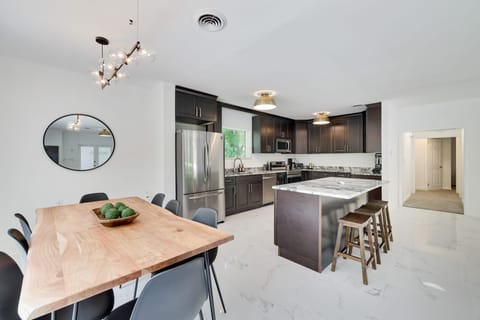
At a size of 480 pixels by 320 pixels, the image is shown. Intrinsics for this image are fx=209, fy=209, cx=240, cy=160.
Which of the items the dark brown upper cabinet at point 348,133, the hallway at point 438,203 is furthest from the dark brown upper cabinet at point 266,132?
the hallway at point 438,203

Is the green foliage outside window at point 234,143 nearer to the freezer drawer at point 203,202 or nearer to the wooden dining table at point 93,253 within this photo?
the freezer drawer at point 203,202

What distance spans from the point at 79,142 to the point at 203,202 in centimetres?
216

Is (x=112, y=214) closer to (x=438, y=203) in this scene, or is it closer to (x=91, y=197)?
(x=91, y=197)

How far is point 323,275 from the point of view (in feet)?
7.72

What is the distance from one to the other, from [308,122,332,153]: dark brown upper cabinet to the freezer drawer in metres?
3.67

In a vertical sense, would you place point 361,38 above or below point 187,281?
above

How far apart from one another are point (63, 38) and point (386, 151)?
5.92 meters

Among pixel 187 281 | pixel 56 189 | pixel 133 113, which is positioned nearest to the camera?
pixel 187 281

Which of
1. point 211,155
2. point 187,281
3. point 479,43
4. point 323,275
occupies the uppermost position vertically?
point 479,43

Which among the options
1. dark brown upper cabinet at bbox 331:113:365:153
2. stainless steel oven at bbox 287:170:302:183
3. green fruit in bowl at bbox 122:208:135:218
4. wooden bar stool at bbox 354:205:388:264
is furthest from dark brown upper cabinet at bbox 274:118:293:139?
green fruit in bowl at bbox 122:208:135:218

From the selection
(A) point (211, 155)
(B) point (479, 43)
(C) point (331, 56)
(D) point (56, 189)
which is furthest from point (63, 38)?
(B) point (479, 43)

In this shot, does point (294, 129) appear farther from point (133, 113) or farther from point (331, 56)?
point (133, 113)

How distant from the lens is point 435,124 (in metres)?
4.96

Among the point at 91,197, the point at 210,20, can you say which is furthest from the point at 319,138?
the point at 91,197
